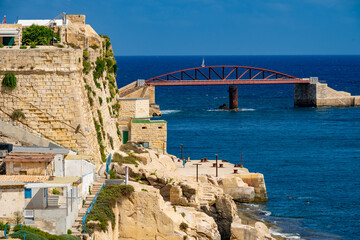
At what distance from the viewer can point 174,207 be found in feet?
108

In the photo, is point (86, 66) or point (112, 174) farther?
point (86, 66)

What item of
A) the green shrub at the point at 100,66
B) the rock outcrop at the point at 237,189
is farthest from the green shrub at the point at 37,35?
the rock outcrop at the point at 237,189

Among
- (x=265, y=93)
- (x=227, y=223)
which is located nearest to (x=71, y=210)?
(x=227, y=223)

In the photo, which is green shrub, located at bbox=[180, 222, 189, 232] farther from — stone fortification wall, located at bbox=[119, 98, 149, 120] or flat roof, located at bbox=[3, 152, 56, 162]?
stone fortification wall, located at bbox=[119, 98, 149, 120]

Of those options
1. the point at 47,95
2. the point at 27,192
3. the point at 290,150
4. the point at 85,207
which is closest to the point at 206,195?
the point at 47,95

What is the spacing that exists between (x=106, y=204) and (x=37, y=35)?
41.3 ft

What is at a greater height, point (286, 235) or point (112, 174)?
point (112, 174)

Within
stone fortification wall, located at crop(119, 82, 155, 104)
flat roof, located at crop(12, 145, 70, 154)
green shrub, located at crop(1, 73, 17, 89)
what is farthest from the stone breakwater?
stone fortification wall, located at crop(119, 82, 155, 104)

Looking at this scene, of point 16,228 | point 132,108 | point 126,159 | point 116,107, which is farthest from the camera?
point 132,108

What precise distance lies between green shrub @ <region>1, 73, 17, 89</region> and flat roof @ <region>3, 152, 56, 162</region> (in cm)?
452

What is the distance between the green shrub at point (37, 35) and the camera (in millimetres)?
36719

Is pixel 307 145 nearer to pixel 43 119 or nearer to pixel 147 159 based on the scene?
pixel 147 159

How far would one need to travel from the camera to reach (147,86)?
331ft

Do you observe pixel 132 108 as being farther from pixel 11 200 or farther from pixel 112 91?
pixel 11 200
